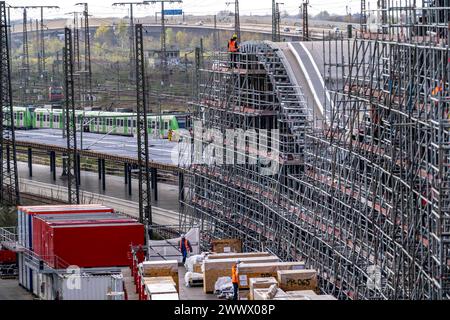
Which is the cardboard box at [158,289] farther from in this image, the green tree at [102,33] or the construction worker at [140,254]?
the green tree at [102,33]

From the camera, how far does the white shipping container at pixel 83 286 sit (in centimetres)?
3456

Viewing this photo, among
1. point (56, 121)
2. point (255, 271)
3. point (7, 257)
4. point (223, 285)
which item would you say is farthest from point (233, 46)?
point (56, 121)

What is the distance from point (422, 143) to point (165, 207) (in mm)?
32851

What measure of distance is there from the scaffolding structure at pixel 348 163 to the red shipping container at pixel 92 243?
410 cm

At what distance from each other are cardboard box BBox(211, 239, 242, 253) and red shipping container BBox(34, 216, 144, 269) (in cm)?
200

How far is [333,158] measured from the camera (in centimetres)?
3241

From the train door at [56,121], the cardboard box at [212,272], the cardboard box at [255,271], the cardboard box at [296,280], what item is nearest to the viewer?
the cardboard box at [296,280]

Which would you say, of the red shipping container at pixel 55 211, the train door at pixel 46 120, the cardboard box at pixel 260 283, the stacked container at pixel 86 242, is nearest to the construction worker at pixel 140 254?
the stacked container at pixel 86 242

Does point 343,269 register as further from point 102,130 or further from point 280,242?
point 102,130

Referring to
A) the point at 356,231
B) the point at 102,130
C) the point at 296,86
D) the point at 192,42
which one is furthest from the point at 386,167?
the point at 192,42

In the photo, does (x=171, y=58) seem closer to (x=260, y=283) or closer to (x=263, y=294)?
(x=260, y=283)

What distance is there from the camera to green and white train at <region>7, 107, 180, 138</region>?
72.3 m

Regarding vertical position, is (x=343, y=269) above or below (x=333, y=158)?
below

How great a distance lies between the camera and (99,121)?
7856 cm
